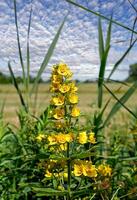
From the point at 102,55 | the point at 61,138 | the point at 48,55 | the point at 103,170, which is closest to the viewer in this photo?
the point at 61,138

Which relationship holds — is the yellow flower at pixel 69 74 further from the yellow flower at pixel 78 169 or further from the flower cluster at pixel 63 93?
the yellow flower at pixel 78 169

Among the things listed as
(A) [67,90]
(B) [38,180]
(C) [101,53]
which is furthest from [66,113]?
(C) [101,53]

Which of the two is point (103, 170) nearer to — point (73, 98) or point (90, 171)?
point (90, 171)

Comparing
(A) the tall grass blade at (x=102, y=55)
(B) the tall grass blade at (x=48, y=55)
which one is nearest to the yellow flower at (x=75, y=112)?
(A) the tall grass blade at (x=102, y=55)

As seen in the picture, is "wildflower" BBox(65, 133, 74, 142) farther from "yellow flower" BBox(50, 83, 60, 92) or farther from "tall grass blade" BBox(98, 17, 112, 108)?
"tall grass blade" BBox(98, 17, 112, 108)

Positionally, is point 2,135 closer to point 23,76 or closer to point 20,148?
point 20,148

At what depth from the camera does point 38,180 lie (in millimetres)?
1470

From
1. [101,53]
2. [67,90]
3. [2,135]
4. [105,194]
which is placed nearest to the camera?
[67,90]

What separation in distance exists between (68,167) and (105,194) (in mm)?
197

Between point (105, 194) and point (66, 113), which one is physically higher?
point (66, 113)

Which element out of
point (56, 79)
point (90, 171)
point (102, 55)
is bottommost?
point (90, 171)

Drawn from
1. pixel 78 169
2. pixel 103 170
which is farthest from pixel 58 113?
pixel 103 170

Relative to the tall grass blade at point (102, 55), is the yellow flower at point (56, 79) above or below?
below

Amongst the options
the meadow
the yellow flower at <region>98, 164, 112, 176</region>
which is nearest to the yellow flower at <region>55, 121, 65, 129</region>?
the meadow
